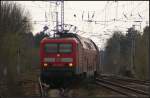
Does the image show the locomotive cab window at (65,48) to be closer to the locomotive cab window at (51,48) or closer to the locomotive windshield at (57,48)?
the locomotive windshield at (57,48)

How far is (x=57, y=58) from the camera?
2594cm

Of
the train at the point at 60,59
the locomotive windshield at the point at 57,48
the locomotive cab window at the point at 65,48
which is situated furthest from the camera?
the locomotive windshield at the point at 57,48

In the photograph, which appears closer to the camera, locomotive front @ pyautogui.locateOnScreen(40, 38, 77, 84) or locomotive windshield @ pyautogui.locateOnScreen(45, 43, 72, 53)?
locomotive front @ pyautogui.locateOnScreen(40, 38, 77, 84)

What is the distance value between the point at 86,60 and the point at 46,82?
352cm

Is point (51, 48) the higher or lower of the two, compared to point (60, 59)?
higher

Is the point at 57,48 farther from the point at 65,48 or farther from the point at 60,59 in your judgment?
the point at 60,59

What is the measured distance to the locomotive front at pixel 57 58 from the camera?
2550 centimetres

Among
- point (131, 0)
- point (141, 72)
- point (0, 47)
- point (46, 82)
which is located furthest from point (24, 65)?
point (46, 82)

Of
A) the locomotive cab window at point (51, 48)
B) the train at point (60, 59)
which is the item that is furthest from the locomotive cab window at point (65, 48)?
the locomotive cab window at point (51, 48)

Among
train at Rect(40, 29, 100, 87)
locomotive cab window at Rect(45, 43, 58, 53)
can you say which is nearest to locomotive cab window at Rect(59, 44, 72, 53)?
train at Rect(40, 29, 100, 87)

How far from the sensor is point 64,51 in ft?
85.7

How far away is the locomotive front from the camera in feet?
83.7

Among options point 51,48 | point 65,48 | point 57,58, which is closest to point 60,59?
point 57,58

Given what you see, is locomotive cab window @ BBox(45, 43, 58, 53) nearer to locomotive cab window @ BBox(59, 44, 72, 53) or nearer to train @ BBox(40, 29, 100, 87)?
train @ BBox(40, 29, 100, 87)
